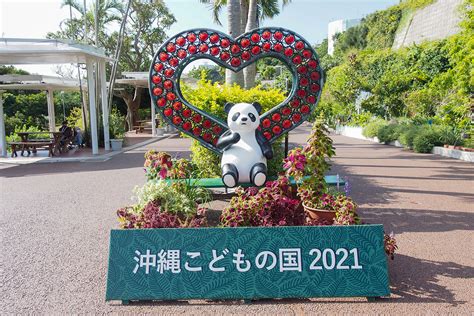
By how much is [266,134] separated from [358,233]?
2.69 meters

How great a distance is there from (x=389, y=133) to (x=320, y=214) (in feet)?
43.5

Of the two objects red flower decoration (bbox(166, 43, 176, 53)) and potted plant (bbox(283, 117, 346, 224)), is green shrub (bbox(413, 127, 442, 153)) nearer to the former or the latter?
potted plant (bbox(283, 117, 346, 224))

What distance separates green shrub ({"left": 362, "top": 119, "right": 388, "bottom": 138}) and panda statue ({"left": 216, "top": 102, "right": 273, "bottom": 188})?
538 inches

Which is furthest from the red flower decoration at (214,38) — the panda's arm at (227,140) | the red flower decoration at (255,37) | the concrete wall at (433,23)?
the concrete wall at (433,23)

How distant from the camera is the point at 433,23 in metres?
27.5

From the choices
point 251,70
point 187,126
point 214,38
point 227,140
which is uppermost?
point 251,70

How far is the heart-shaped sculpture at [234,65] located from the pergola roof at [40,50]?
760 cm

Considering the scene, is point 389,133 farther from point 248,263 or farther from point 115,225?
point 248,263

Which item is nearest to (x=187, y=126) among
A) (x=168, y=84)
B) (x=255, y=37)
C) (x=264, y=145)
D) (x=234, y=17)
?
(x=168, y=84)

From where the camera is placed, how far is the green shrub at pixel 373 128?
17.8 m

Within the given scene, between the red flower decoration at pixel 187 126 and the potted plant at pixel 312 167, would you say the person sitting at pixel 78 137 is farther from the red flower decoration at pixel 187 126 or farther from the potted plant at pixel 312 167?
the potted plant at pixel 312 167

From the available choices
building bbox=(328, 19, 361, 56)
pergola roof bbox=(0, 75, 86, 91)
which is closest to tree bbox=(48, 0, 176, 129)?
pergola roof bbox=(0, 75, 86, 91)

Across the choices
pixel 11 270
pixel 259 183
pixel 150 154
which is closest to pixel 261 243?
pixel 259 183

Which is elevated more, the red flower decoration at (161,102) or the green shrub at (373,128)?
the red flower decoration at (161,102)
